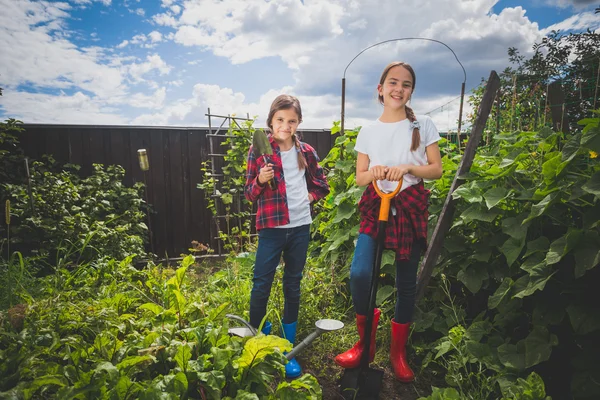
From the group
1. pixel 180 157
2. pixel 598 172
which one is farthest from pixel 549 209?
pixel 180 157

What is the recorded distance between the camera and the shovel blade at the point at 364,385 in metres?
1.60

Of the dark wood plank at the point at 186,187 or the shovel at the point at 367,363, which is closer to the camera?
the shovel at the point at 367,363

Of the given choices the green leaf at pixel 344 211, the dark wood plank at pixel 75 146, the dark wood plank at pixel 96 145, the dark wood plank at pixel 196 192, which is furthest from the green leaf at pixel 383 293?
the dark wood plank at pixel 75 146

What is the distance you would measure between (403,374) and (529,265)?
81 centimetres

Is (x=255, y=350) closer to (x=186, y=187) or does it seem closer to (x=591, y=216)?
(x=591, y=216)

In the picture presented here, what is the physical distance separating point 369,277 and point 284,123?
35.3 inches

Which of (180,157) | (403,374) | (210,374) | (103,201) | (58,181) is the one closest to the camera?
(210,374)

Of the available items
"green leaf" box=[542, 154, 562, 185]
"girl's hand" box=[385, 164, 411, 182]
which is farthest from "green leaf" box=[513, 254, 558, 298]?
"girl's hand" box=[385, 164, 411, 182]

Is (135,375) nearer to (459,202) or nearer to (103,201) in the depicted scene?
(459,202)

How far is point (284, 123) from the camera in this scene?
71.9 inches

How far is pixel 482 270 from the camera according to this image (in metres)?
1.94

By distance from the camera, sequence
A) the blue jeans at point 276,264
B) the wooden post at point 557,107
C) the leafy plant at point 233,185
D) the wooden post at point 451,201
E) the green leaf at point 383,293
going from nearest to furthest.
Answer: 1. the blue jeans at point 276,264
2. the wooden post at point 451,201
3. the green leaf at point 383,293
4. the wooden post at point 557,107
5. the leafy plant at point 233,185

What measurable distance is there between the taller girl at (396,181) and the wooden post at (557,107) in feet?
4.47

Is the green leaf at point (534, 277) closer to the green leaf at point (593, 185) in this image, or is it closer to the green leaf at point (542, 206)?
the green leaf at point (542, 206)
